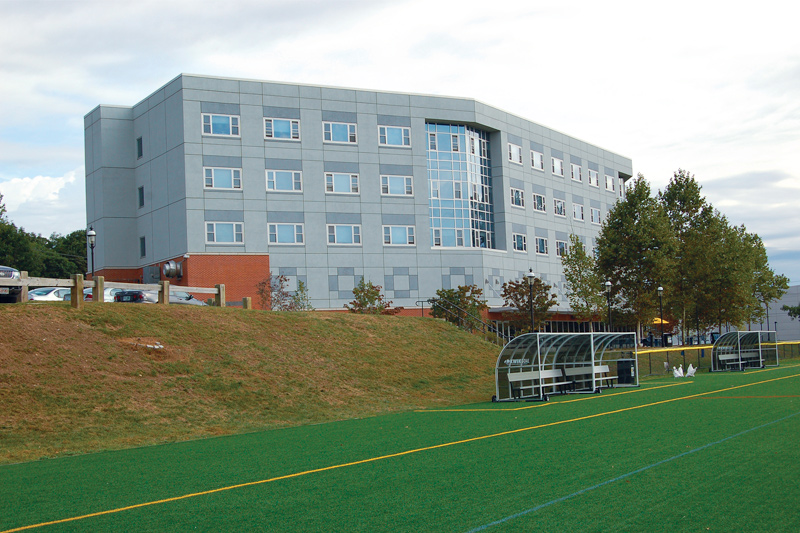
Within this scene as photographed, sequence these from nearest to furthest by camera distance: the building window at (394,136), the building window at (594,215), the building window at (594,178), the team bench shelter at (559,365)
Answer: the team bench shelter at (559,365) < the building window at (394,136) < the building window at (594,215) < the building window at (594,178)

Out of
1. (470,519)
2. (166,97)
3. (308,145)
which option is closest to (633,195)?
(308,145)

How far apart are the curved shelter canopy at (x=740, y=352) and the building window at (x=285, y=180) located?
3052cm

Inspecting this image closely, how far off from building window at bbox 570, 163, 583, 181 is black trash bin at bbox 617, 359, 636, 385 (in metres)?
48.4

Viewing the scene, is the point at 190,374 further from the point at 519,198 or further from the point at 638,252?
the point at 519,198

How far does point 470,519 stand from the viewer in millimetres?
7391

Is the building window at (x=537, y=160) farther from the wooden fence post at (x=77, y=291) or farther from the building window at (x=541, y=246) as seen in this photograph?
the wooden fence post at (x=77, y=291)

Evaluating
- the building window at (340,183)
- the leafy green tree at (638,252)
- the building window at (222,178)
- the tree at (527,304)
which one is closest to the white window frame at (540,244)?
the leafy green tree at (638,252)

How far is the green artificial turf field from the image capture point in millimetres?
7465

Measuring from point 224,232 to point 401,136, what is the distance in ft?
53.2

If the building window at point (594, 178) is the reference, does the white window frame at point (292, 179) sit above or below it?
below

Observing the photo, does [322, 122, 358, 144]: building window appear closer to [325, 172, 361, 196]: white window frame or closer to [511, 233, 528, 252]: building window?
[325, 172, 361, 196]: white window frame

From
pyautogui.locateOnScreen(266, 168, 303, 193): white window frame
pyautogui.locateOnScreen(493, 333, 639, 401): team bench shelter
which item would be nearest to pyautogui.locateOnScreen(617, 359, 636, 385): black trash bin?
pyautogui.locateOnScreen(493, 333, 639, 401): team bench shelter

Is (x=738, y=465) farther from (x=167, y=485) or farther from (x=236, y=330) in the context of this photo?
(x=236, y=330)

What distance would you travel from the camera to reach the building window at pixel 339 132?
5544 centimetres
